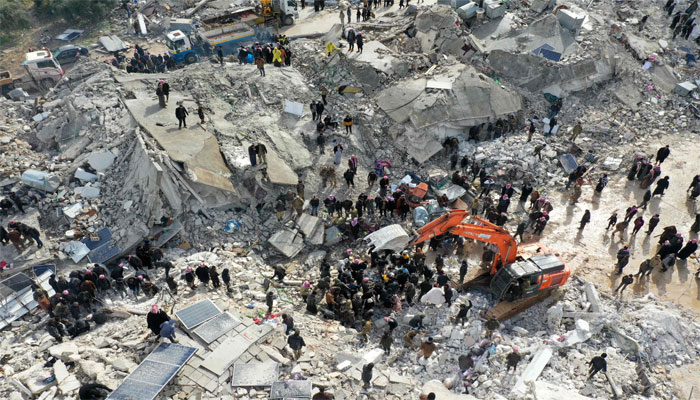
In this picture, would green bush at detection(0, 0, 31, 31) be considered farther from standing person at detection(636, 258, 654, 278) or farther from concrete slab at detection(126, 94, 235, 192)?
standing person at detection(636, 258, 654, 278)

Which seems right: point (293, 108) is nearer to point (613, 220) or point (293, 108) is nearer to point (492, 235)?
point (492, 235)

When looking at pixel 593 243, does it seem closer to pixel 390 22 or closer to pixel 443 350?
pixel 443 350

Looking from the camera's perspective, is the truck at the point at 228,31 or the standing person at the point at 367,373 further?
the truck at the point at 228,31

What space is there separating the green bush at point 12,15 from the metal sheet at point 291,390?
32186mm

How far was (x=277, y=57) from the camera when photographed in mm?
22734

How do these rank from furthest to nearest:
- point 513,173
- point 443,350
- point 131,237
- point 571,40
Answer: point 571,40
point 513,173
point 131,237
point 443,350

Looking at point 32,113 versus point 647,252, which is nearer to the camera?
point 647,252

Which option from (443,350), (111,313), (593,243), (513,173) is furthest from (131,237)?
(593,243)

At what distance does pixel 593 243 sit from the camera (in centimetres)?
1714

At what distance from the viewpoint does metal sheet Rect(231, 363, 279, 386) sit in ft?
36.7

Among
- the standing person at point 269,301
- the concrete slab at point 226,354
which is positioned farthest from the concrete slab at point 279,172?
the concrete slab at point 226,354

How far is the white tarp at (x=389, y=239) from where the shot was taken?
50.7ft

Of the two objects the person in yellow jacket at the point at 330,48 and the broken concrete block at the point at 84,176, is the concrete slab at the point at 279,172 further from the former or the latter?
the person in yellow jacket at the point at 330,48

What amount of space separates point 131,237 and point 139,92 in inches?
296
